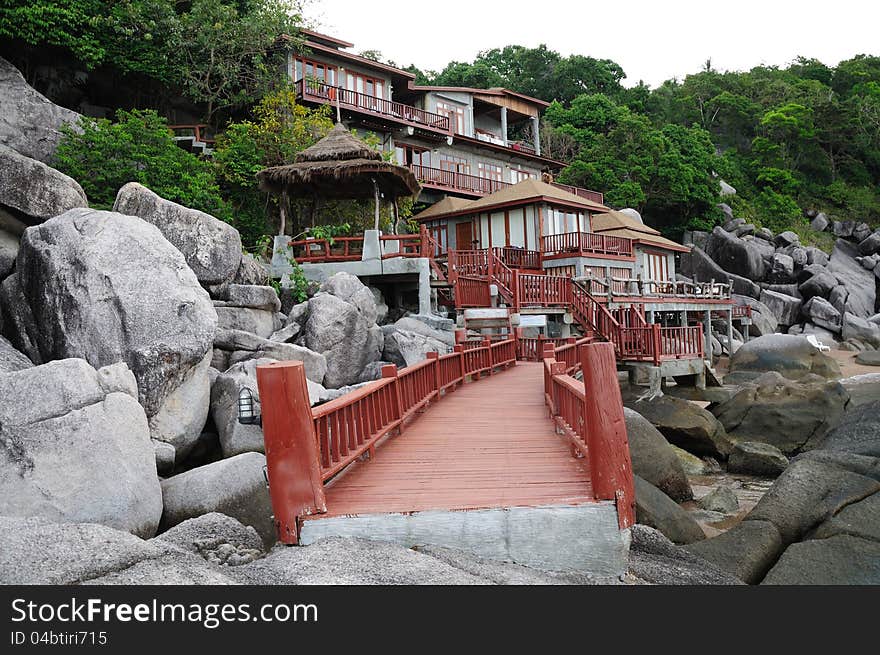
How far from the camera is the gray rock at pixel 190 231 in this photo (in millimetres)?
14953

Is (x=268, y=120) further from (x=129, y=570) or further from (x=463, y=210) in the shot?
(x=129, y=570)

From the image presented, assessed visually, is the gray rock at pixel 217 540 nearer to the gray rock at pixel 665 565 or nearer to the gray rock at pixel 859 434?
the gray rock at pixel 665 565

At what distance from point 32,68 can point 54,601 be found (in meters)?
28.9

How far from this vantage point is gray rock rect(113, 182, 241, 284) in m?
15.0

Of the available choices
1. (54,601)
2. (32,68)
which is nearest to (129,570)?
(54,601)

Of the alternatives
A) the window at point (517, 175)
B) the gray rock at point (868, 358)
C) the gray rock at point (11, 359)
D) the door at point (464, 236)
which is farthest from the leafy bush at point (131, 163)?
the gray rock at point (868, 358)

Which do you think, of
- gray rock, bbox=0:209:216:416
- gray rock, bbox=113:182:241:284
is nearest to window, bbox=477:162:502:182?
gray rock, bbox=113:182:241:284

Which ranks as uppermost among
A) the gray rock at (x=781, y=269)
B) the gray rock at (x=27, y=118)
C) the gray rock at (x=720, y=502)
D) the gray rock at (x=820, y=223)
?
the gray rock at (x=27, y=118)

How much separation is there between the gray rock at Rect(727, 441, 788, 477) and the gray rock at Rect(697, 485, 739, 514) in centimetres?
274

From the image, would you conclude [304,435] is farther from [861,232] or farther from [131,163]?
[861,232]

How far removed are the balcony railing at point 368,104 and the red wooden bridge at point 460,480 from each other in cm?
2537

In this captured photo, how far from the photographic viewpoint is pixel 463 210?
109ft

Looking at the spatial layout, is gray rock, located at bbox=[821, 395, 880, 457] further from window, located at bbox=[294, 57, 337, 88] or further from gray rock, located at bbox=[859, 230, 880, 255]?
gray rock, located at bbox=[859, 230, 880, 255]

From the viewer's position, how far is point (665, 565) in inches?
230
